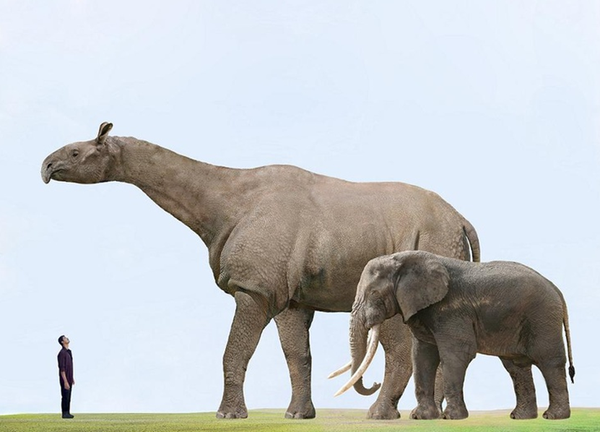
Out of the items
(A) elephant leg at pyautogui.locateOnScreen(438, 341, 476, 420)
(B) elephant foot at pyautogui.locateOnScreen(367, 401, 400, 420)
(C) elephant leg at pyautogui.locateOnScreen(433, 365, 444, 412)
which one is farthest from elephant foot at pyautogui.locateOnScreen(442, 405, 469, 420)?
(C) elephant leg at pyautogui.locateOnScreen(433, 365, 444, 412)

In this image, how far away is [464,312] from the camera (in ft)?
39.9

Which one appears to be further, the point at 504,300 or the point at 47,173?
the point at 47,173

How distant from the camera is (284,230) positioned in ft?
44.5

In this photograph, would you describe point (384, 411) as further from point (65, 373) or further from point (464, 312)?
point (65, 373)

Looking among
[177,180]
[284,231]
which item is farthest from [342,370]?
[177,180]

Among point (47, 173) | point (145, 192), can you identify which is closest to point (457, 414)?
point (145, 192)

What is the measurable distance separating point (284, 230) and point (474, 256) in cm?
248

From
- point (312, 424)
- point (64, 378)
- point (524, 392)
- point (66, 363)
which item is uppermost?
point (66, 363)

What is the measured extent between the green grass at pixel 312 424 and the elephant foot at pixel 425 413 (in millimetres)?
197

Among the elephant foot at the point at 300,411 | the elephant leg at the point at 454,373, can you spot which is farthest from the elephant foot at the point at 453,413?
the elephant foot at the point at 300,411

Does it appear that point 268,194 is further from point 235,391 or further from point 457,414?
point 457,414

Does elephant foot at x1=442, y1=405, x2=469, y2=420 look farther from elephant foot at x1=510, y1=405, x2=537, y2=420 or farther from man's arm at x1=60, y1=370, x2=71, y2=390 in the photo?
man's arm at x1=60, y1=370, x2=71, y2=390

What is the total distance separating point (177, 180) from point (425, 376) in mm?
3845

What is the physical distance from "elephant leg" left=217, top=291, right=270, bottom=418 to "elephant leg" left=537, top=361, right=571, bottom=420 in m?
3.17
